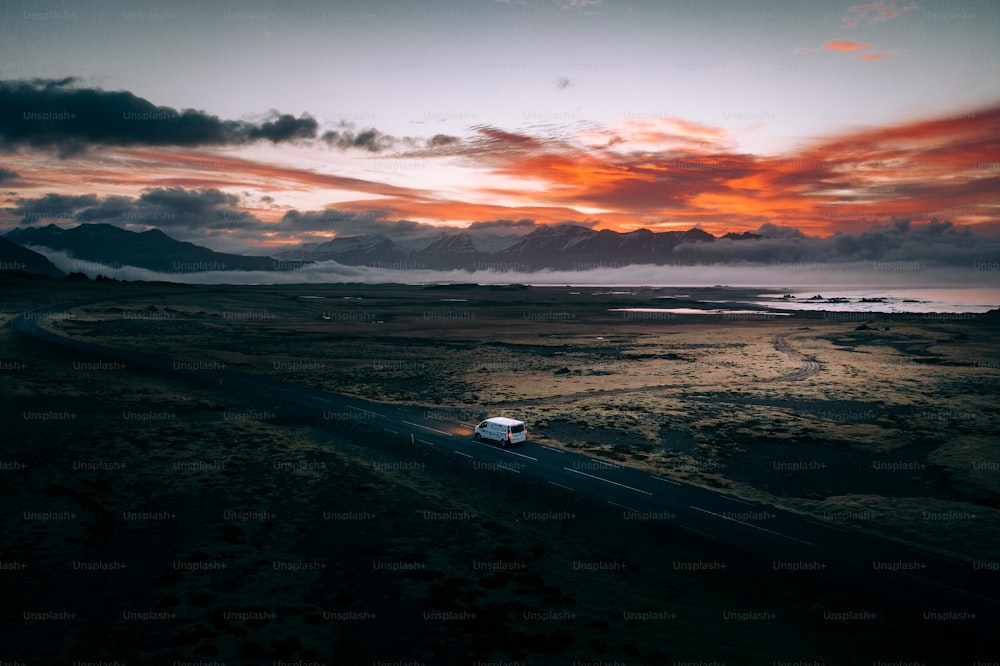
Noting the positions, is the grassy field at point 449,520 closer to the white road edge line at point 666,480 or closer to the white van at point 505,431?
the white road edge line at point 666,480

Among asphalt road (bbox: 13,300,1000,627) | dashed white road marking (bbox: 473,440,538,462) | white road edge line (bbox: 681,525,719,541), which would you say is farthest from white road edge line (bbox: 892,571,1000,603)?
dashed white road marking (bbox: 473,440,538,462)

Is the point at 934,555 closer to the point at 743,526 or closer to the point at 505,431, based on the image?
the point at 743,526

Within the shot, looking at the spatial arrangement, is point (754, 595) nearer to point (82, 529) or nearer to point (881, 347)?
point (82, 529)

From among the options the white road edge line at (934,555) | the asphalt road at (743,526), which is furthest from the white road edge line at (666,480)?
the white road edge line at (934,555)

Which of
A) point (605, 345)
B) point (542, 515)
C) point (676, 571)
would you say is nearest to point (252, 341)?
point (605, 345)

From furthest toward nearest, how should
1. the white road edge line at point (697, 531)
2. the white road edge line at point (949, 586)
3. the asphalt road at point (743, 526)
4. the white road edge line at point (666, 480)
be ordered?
the white road edge line at point (666, 480) < the white road edge line at point (697, 531) < the asphalt road at point (743, 526) < the white road edge line at point (949, 586)
